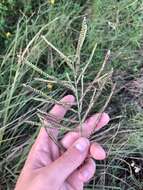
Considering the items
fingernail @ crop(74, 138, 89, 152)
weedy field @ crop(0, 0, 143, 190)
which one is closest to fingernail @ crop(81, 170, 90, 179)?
fingernail @ crop(74, 138, 89, 152)

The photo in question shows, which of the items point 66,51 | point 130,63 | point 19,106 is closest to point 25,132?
point 19,106

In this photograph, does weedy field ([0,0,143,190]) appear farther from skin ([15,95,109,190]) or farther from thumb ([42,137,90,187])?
thumb ([42,137,90,187])

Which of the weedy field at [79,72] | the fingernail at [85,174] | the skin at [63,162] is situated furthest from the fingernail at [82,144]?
the weedy field at [79,72]

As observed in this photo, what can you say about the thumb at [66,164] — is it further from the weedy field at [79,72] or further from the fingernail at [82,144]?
the weedy field at [79,72]

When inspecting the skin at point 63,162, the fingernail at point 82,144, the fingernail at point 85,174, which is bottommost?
the fingernail at point 85,174

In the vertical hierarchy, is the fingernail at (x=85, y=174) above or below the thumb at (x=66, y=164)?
below

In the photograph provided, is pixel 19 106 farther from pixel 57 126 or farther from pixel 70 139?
pixel 57 126

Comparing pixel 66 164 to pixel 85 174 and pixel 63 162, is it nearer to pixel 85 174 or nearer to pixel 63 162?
pixel 63 162
